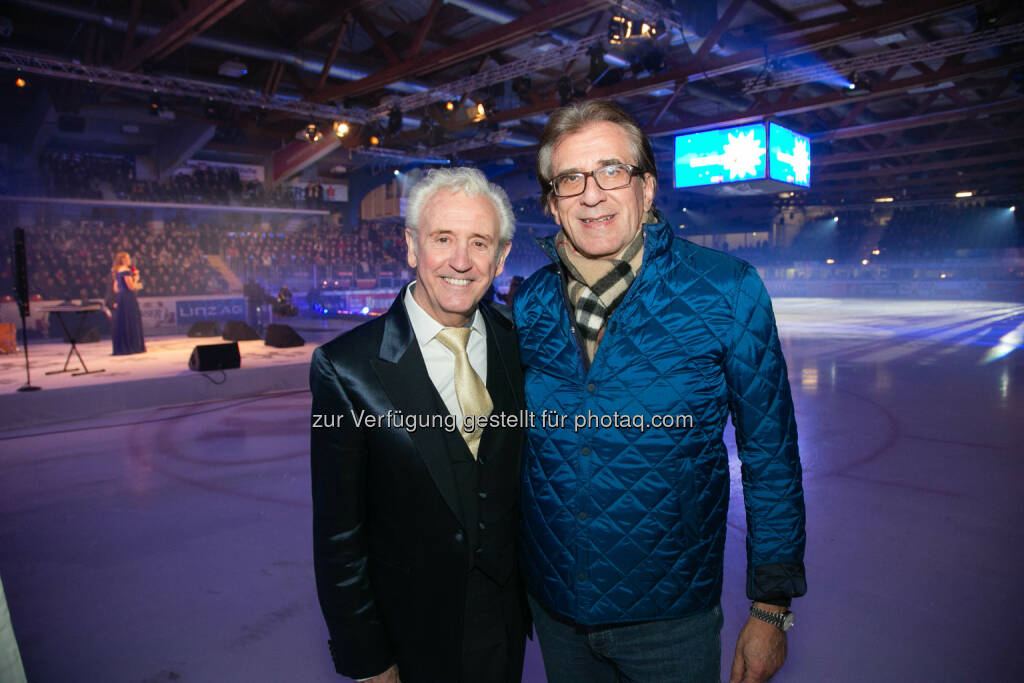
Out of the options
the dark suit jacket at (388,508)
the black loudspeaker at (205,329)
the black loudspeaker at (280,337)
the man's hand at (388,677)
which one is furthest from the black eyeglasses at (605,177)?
the black loudspeaker at (205,329)

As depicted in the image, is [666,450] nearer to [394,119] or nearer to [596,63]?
[596,63]

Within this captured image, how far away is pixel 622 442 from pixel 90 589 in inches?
130

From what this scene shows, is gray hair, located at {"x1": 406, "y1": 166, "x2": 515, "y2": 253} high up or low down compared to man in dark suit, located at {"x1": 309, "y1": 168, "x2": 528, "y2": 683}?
up

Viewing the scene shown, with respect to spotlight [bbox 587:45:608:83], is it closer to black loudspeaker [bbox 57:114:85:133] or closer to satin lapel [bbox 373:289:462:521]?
satin lapel [bbox 373:289:462:521]

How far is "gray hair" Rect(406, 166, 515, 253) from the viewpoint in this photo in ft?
4.95

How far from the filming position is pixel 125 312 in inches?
427

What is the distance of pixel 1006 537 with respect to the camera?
11.5 feet

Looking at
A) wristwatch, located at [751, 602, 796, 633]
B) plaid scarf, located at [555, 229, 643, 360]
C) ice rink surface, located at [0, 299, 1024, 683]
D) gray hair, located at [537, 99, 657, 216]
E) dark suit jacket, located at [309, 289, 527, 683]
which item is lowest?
ice rink surface, located at [0, 299, 1024, 683]

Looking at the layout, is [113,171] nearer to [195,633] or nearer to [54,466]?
[54,466]

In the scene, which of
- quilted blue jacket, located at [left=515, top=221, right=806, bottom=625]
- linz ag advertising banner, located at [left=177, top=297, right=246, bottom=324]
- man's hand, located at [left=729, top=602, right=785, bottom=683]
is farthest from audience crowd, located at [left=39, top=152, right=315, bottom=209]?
man's hand, located at [left=729, top=602, right=785, bottom=683]

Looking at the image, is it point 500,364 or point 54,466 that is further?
point 54,466

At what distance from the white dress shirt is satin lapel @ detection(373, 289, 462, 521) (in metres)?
0.06

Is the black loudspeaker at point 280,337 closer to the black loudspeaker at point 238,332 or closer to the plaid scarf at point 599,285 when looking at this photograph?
the black loudspeaker at point 238,332

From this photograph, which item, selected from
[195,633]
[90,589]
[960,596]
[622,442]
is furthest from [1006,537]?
[90,589]
